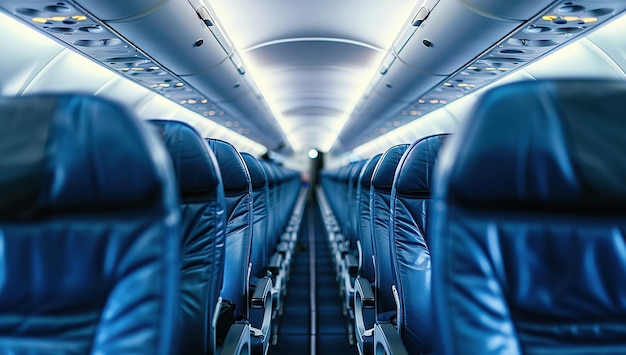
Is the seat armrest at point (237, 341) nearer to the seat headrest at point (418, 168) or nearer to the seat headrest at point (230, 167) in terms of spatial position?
the seat headrest at point (230, 167)

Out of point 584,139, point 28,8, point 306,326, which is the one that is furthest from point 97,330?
point 306,326

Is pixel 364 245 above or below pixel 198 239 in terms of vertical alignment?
below

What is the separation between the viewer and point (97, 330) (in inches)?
49.7

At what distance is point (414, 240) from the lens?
2.27 m

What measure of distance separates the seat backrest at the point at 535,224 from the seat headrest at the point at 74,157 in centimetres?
82

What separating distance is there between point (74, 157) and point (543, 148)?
1.31 metres

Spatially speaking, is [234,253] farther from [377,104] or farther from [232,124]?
[232,124]

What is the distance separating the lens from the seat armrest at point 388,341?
192 centimetres

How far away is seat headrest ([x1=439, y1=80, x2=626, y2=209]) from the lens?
115cm

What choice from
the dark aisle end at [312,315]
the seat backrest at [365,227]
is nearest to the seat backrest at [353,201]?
the seat backrest at [365,227]

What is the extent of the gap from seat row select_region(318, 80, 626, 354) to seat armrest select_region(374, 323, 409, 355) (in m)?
0.72

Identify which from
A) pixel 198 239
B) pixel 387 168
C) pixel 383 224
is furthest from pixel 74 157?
pixel 383 224

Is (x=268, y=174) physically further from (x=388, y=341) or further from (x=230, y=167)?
(x=388, y=341)

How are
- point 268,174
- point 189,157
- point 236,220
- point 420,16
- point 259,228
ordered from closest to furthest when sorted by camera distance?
point 189,157 < point 236,220 < point 420,16 < point 259,228 < point 268,174
